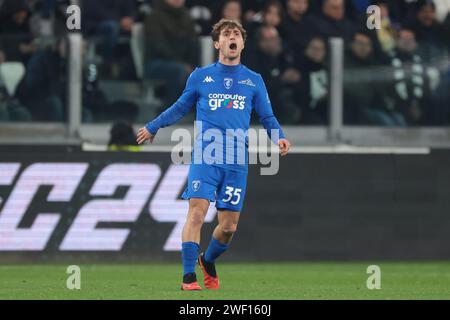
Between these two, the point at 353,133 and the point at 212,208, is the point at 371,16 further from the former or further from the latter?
the point at 212,208

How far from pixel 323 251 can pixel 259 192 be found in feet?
3.52

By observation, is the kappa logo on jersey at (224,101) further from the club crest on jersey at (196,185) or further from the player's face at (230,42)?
the club crest on jersey at (196,185)

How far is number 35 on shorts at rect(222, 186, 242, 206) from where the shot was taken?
1177 centimetres

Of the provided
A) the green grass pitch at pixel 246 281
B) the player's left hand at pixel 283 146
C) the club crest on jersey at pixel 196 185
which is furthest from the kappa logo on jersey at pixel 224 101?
the green grass pitch at pixel 246 281

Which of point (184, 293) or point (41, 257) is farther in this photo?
point (41, 257)

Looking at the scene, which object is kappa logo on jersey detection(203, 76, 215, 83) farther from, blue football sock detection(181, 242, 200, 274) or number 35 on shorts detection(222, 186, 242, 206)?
blue football sock detection(181, 242, 200, 274)

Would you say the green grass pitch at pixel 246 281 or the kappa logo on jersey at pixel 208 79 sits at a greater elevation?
the kappa logo on jersey at pixel 208 79

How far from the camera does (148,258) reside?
16.5 m

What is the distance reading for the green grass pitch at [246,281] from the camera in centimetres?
1142

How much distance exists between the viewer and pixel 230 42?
11.5m

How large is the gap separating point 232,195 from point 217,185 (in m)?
0.16

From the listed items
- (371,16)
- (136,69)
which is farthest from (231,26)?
(371,16)

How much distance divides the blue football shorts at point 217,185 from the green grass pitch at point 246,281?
776 mm

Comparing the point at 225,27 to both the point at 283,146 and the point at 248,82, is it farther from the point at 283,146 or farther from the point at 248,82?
the point at 283,146
